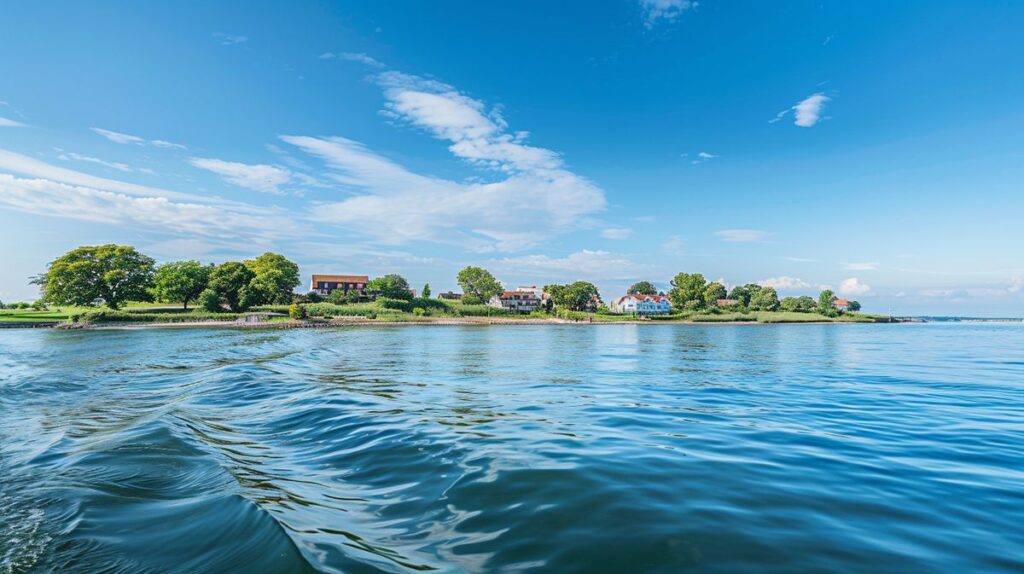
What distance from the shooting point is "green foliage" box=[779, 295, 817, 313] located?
551 feet

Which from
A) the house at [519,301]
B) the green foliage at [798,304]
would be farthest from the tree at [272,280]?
the green foliage at [798,304]

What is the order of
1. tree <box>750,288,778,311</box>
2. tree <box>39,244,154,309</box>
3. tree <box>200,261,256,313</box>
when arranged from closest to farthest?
tree <box>39,244,154,309</box>, tree <box>200,261,256,313</box>, tree <box>750,288,778,311</box>

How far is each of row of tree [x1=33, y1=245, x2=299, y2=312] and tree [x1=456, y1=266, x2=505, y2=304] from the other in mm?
65493

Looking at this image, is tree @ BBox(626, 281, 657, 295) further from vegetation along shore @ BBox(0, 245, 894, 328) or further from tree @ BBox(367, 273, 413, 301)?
tree @ BBox(367, 273, 413, 301)

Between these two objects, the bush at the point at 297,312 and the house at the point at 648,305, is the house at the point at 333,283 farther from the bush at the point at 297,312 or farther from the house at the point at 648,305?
the house at the point at 648,305

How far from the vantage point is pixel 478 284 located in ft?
508

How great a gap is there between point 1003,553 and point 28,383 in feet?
75.0

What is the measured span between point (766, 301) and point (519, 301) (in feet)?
279

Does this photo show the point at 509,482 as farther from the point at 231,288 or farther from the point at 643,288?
the point at 643,288

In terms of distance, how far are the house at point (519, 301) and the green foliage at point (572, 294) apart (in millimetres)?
15185

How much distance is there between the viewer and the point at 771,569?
3.59m

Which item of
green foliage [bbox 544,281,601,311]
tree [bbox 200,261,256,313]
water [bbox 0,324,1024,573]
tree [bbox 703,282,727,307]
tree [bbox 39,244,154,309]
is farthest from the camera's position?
tree [bbox 703,282,727,307]

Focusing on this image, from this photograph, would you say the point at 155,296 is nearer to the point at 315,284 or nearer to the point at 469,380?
the point at 315,284

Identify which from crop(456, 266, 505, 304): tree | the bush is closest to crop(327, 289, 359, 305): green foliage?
the bush
